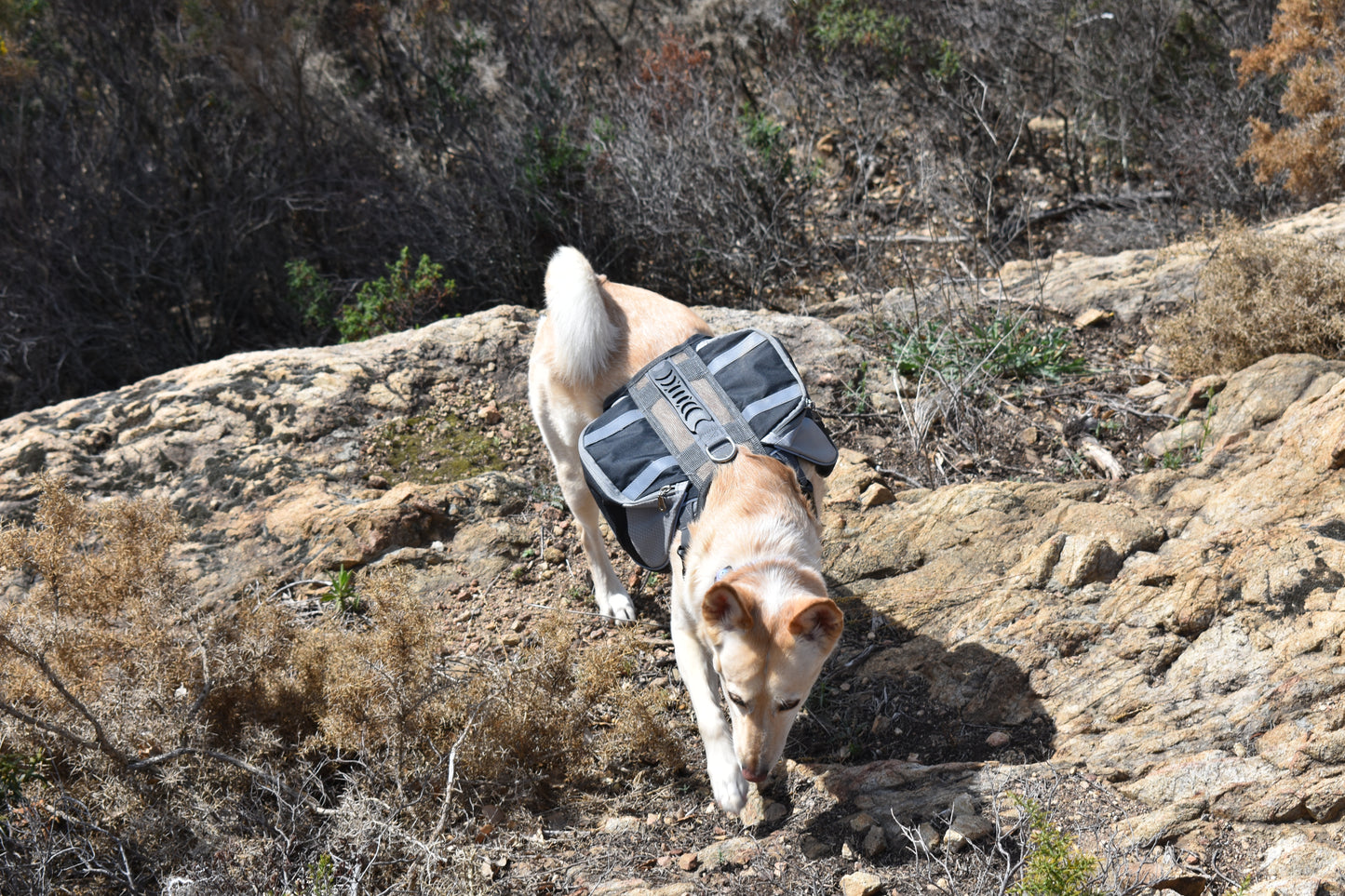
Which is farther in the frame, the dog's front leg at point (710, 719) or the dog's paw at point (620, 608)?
the dog's paw at point (620, 608)

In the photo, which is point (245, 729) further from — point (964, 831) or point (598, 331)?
point (964, 831)

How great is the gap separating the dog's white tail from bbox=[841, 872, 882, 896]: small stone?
213 centimetres

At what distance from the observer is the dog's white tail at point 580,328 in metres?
3.75

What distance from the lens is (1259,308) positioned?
465 centimetres

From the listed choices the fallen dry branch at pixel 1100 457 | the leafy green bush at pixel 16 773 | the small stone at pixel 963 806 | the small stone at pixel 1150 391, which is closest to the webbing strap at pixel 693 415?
Result: the small stone at pixel 963 806

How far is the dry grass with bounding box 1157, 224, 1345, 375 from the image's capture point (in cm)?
454

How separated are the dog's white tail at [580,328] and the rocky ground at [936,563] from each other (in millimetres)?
1134

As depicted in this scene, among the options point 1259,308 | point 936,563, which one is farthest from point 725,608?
point 1259,308

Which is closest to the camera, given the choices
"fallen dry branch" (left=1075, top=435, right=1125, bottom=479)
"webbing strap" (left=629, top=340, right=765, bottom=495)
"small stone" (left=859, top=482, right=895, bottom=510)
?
"webbing strap" (left=629, top=340, right=765, bottom=495)

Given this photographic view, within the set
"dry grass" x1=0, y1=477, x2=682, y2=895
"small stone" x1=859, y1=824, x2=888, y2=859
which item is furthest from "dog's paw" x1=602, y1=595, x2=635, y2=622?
"small stone" x1=859, y1=824, x2=888, y2=859

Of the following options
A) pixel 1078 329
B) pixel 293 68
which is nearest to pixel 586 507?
pixel 1078 329

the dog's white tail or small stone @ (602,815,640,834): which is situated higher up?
the dog's white tail

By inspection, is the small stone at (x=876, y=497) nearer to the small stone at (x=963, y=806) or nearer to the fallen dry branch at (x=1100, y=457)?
the fallen dry branch at (x=1100, y=457)

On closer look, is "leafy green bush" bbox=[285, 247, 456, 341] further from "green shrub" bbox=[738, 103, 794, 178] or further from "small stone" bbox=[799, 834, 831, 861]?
"small stone" bbox=[799, 834, 831, 861]
